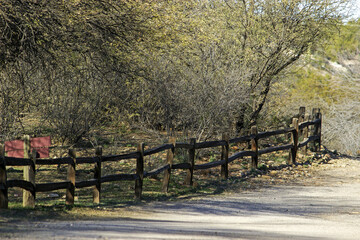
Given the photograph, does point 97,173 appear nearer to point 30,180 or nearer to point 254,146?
point 30,180

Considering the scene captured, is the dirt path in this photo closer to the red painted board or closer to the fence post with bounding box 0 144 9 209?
the fence post with bounding box 0 144 9 209

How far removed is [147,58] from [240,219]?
16.6 feet

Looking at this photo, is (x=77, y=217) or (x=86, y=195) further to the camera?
(x=86, y=195)

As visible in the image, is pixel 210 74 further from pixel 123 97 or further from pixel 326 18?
pixel 326 18

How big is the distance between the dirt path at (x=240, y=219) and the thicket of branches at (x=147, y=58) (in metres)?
3.19

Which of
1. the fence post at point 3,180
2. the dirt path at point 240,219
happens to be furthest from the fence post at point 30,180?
the dirt path at point 240,219

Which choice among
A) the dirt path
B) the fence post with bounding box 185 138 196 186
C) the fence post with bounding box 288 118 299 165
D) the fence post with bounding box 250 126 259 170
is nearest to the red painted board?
the dirt path

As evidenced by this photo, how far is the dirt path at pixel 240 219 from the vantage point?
21.8 feet

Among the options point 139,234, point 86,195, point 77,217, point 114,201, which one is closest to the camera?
point 139,234

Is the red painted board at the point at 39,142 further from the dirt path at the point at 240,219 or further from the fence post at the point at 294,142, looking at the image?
the fence post at the point at 294,142

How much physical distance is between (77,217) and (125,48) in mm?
4409

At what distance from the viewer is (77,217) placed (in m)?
7.86

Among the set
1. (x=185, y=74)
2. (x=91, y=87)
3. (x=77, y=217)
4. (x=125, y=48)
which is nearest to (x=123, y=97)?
(x=91, y=87)

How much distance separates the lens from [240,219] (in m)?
8.63
